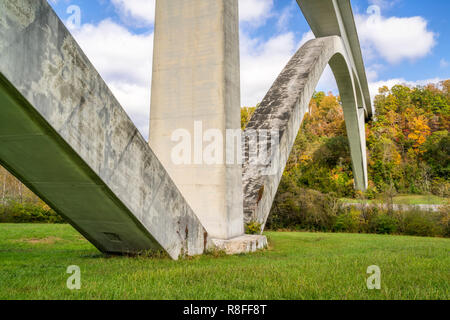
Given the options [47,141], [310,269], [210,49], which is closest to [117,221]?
[47,141]

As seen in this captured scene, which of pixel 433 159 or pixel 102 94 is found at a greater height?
pixel 433 159

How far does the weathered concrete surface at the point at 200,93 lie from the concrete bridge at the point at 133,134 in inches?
0.9

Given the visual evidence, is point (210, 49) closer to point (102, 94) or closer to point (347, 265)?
point (102, 94)

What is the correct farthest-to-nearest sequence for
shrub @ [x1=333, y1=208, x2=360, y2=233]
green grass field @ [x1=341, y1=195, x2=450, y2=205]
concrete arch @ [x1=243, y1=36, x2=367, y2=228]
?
1. green grass field @ [x1=341, y1=195, x2=450, y2=205]
2. shrub @ [x1=333, y1=208, x2=360, y2=233]
3. concrete arch @ [x1=243, y1=36, x2=367, y2=228]

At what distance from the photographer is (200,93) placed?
7.21 metres

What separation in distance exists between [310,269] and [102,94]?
345 centimetres

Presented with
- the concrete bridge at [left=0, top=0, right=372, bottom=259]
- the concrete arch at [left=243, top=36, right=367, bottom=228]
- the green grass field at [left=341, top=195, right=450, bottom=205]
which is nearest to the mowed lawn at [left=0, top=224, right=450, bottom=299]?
the concrete bridge at [left=0, top=0, right=372, bottom=259]

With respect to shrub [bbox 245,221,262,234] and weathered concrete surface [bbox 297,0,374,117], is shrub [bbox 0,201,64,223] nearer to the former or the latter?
shrub [bbox 245,221,262,234]

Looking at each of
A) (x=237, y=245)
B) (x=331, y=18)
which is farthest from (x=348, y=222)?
(x=237, y=245)

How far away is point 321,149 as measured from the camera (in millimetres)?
43500

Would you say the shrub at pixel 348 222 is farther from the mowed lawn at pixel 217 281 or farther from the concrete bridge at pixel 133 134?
the mowed lawn at pixel 217 281

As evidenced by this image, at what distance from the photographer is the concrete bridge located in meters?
3.43

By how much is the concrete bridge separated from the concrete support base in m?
0.03

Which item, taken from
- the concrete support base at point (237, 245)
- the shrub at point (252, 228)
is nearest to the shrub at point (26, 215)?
the shrub at point (252, 228)
